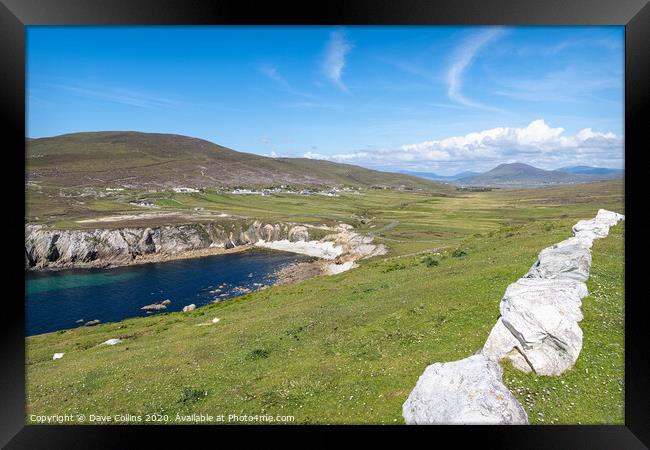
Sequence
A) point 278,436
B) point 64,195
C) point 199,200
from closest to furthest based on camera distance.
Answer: point 278,436 < point 64,195 < point 199,200

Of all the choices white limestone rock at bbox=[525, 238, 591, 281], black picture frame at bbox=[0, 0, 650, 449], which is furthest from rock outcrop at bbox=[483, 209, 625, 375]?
black picture frame at bbox=[0, 0, 650, 449]

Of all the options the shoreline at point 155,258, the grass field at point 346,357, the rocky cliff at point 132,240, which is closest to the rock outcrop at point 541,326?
the grass field at point 346,357

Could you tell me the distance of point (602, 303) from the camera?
28.5ft

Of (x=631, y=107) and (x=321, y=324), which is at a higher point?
(x=631, y=107)

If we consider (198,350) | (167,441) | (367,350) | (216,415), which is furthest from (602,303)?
(198,350)

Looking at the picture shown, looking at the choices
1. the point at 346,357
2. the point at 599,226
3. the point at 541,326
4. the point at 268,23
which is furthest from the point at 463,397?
the point at 599,226

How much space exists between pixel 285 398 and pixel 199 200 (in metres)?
83.7

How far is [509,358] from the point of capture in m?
7.66

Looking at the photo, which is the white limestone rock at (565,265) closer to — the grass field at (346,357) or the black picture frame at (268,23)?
the grass field at (346,357)

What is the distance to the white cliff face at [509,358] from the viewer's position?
691 centimetres

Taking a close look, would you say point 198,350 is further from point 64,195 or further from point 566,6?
point 64,195

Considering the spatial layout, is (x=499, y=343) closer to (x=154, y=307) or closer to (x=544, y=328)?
(x=544, y=328)

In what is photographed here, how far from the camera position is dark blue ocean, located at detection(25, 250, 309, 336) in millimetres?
33906

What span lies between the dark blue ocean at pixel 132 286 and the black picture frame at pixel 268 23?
26.8 metres
